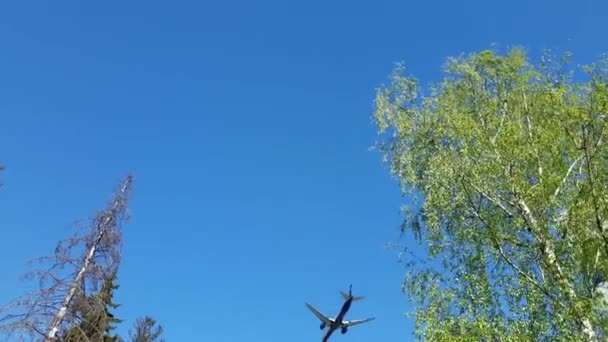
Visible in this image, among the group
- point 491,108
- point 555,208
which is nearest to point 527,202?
point 555,208

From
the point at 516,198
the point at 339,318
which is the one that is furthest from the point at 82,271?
the point at 339,318

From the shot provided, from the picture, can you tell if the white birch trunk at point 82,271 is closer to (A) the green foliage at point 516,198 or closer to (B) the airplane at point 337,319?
(A) the green foliage at point 516,198

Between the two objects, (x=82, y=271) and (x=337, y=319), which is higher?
(x=337, y=319)

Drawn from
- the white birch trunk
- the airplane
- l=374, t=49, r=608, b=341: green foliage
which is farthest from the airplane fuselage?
the white birch trunk

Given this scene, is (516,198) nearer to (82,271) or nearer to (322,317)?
(82,271)

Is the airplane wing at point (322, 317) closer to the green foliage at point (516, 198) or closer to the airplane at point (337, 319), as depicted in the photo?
the airplane at point (337, 319)

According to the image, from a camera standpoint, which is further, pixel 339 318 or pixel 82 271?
pixel 339 318

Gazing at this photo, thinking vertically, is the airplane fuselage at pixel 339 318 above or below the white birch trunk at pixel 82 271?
above

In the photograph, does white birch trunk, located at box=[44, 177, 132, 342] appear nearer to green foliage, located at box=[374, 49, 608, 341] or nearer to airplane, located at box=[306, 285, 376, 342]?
green foliage, located at box=[374, 49, 608, 341]

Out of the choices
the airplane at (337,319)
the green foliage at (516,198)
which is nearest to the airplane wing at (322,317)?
the airplane at (337,319)

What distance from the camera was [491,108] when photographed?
56.7ft

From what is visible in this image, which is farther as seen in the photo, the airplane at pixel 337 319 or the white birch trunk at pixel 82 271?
the airplane at pixel 337 319

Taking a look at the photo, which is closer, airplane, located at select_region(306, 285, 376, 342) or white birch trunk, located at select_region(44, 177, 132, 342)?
white birch trunk, located at select_region(44, 177, 132, 342)

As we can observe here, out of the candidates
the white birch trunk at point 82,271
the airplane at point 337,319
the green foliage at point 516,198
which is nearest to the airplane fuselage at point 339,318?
the airplane at point 337,319
